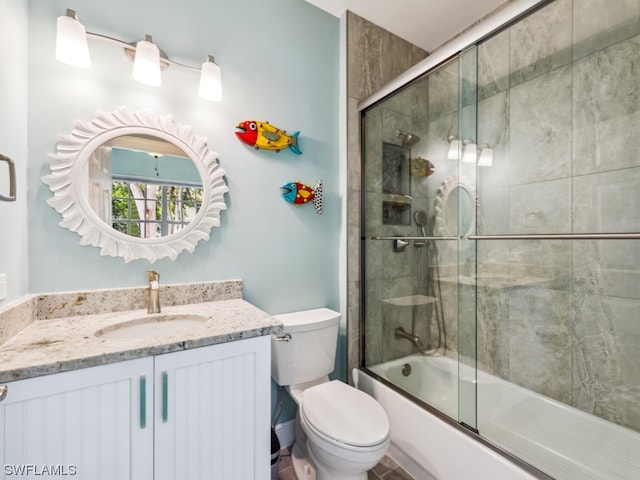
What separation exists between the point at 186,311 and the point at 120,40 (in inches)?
49.7

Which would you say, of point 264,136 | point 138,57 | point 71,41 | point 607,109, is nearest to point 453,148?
point 607,109

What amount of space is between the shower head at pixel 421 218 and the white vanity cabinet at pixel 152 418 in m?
1.23

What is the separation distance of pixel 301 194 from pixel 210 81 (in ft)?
2.40

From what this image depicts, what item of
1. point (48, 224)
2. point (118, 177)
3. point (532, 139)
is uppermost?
point (532, 139)

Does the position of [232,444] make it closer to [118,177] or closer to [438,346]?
[118,177]

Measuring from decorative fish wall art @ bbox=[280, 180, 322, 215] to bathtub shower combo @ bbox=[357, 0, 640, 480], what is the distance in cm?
35

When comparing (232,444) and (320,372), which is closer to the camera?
(232,444)

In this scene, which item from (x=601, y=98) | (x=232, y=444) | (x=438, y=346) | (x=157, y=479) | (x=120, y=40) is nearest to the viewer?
(x=157, y=479)

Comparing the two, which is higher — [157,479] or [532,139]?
[532,139]

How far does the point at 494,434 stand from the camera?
1328mm

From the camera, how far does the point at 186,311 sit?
1.31 m

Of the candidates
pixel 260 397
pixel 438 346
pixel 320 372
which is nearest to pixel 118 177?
pixel 260 397

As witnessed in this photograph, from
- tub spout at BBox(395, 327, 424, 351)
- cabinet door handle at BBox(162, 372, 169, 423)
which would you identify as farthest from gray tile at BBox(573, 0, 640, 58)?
cabinet door handle at BBox(162, 372, 169, 423)

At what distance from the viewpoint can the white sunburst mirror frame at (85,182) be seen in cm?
120
